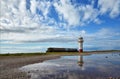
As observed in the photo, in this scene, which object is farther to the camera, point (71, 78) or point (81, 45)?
point (81, 45)

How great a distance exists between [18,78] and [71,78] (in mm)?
3838

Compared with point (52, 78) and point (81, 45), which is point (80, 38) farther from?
point (52, 78)

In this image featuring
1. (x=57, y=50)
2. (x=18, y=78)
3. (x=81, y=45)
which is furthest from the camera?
(x=57, y=50)

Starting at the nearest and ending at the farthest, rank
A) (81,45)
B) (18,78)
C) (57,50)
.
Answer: (18,78), (81,45), (57,50)

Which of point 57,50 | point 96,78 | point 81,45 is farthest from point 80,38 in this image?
point 96,78

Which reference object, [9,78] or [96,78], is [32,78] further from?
[96,78]

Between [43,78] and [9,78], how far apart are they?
97.9 inches

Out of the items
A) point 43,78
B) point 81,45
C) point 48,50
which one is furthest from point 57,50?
point 43,78

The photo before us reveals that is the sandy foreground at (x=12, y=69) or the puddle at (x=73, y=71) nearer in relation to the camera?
the sandy foreground at (x=12, y=69)

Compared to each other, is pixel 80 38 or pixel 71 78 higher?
pixel 80 38

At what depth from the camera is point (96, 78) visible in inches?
586

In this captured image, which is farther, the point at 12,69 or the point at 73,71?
the point at 12,69

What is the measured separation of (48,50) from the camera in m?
76.6

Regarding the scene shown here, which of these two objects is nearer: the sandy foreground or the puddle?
the sandy foreground
